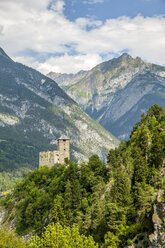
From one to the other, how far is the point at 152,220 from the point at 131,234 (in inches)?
314

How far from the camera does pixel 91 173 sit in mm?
100562

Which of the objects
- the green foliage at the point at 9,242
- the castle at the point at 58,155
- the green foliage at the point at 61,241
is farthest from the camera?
the castle at the point at 58,155

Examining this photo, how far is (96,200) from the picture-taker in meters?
86.1

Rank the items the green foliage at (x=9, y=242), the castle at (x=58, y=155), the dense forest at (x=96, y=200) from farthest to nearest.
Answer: the castle at (x=58, y=155)
the dense forest at (x=96, y=200)
the green foliage at (x=9, y=242)

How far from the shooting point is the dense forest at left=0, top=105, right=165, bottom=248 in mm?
60469

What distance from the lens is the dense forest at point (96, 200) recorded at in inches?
2381

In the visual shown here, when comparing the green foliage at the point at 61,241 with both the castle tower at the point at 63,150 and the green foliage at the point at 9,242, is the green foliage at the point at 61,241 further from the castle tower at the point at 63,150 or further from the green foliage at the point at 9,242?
the castle tower at the point at 63,150

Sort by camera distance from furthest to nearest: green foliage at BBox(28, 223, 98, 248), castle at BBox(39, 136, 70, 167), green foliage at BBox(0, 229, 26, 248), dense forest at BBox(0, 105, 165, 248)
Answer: castle at BBox(39, 136, 70, 167), dense forest at BBox(0, 105, 165, 248), green foliage at BBox(0, 229, 26, 248), green foliage at BBox(28, 223, 98, 248)

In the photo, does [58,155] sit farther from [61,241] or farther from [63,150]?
[61,241]

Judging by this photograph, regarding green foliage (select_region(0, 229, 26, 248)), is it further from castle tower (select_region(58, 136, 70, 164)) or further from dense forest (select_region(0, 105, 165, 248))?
castle tower (select_region(58, 136, 70, 164))

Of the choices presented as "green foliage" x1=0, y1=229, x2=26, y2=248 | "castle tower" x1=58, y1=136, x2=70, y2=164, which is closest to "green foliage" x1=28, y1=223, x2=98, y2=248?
"green foliage" x1=0, y1=229, x2=26, y2=248

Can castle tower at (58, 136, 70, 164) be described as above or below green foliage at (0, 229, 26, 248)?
above

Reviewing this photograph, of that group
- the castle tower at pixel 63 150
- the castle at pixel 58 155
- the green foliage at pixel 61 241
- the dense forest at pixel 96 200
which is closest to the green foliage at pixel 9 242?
the dense forest at pixel 96 200

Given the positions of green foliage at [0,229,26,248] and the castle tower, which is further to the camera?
the castle tower
